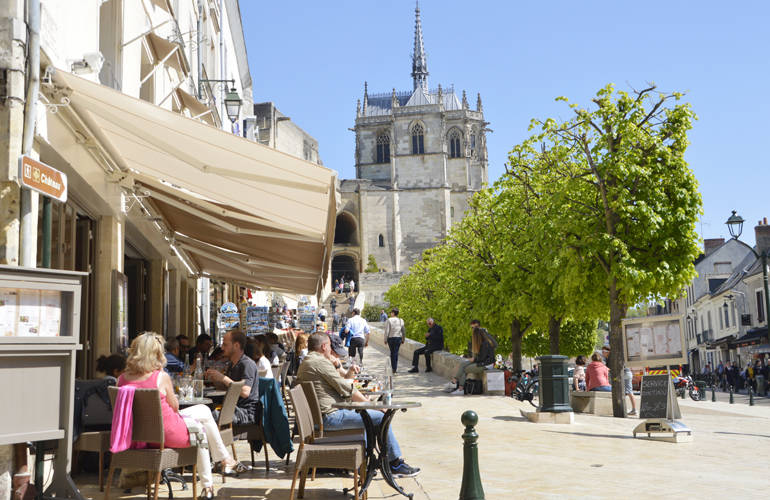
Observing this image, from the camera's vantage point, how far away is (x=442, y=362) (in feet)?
68.0

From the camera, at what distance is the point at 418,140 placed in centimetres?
8350

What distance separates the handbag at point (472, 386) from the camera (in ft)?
53.7

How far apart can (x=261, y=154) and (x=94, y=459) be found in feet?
9.41

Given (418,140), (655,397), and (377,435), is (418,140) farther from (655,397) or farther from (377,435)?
(377,435)

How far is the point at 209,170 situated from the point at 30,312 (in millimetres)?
2990

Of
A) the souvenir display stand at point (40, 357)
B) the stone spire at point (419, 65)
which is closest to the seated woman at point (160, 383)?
the souvenir display stand at point (40, 357)

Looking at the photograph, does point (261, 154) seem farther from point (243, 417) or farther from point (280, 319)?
point (280, 319)

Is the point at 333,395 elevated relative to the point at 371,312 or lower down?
lower down

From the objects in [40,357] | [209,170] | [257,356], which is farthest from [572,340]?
[40,357]

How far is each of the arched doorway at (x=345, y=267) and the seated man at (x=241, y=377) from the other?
72416mm

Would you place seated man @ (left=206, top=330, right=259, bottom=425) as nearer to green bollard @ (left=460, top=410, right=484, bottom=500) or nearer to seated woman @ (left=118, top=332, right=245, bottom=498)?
seated woman @ (left=118, top=332, right=245, bottom=498)

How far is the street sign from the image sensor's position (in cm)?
551

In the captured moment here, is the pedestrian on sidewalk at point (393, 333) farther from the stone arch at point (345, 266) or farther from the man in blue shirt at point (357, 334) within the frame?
the stone arch at point (345, 266)

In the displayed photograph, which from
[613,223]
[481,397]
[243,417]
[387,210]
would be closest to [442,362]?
[481,397]
